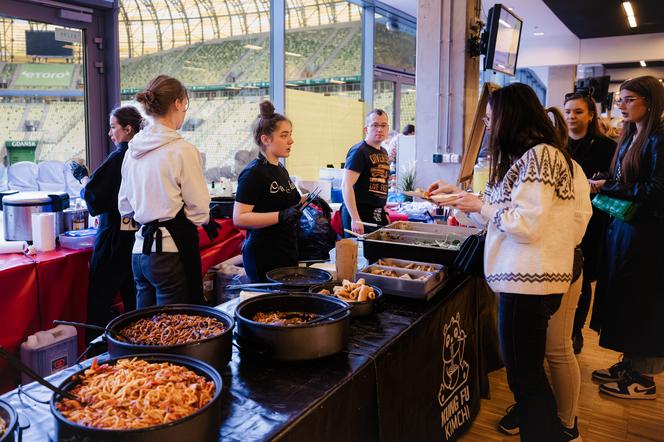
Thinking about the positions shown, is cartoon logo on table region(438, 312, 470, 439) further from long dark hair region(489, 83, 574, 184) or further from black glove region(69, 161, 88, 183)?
black glove region(69, 161, 88, 183)

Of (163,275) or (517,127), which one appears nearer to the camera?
(517,127)

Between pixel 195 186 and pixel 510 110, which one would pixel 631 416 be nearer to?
pixel 510 110

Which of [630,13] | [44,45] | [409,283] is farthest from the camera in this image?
[630,13]

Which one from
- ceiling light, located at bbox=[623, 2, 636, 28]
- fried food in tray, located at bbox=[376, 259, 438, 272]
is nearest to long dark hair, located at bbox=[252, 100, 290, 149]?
fried food in tray, located at bbox=[376, 259, 438, 272]

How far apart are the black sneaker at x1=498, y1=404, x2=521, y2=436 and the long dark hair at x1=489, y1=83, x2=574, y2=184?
4.24ft

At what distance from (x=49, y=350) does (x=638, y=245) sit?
9.84 feet

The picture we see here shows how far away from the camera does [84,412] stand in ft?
3.18

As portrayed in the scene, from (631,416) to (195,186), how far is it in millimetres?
2471

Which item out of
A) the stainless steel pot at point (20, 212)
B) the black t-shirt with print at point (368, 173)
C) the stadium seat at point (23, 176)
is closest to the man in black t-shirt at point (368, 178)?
the black t-shirt with print at point (368, 173)

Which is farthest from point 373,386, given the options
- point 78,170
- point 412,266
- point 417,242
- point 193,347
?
point 78,170

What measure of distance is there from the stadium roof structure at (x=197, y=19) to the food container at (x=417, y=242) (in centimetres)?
252

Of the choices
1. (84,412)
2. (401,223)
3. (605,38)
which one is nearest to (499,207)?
(401,223)

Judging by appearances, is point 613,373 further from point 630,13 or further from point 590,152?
point 630,13

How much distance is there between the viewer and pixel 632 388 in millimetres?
3061
